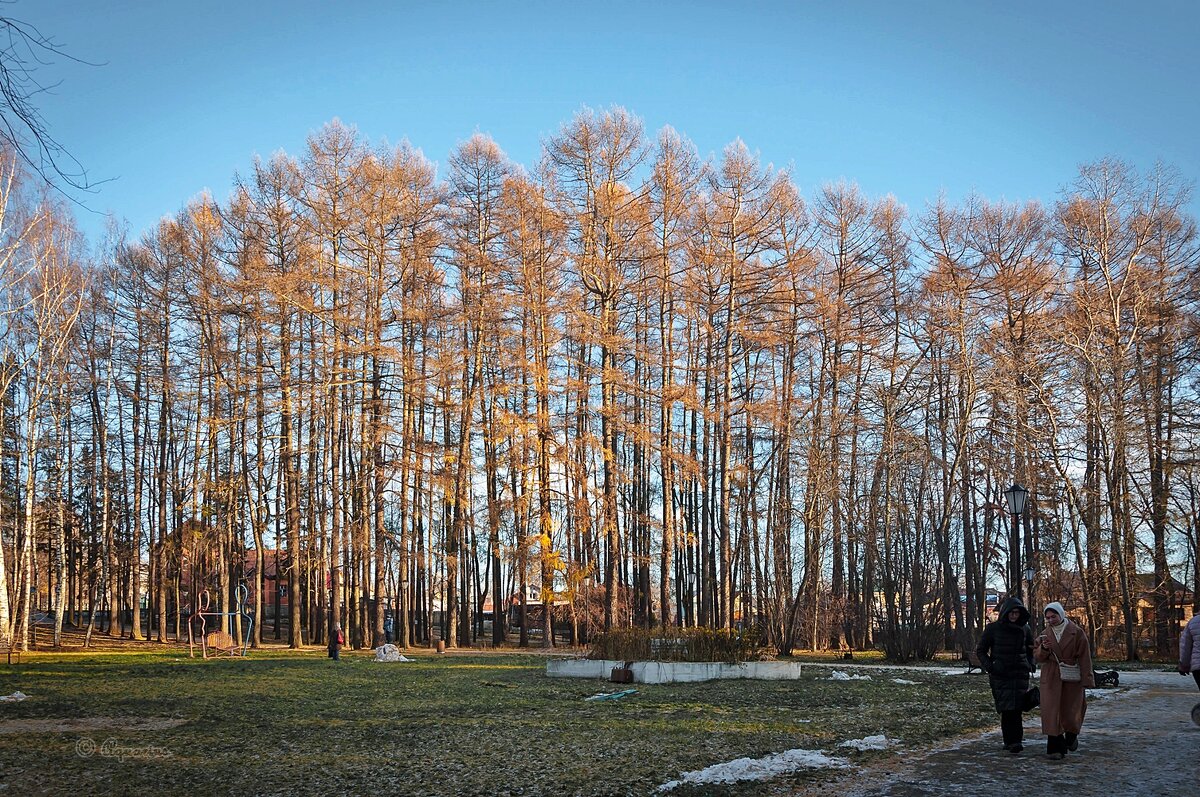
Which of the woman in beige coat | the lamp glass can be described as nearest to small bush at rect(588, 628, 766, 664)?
the lamp glass

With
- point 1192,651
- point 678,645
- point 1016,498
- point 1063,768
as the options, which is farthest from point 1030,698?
point 678,645

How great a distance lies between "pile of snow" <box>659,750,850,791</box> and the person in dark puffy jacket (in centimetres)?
168

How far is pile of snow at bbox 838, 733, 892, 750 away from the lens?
925 centimetres

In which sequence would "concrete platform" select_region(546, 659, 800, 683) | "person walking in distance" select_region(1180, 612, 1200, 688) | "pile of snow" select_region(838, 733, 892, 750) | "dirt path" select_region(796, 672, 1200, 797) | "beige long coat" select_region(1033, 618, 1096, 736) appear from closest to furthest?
1. "dirt path" select_region(796, 672, 1200, 797)
2. "beige long coat" select_region(1033, 618, 1096, 736)
3. "pile of snow" select_region(838, 733, 892, 750)
4. "person walking in distance" select_region(1180, 612, 1200, 688)
5. "concrete platform" select_region(546, 659, 800, 683)

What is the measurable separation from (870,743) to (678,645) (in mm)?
9188

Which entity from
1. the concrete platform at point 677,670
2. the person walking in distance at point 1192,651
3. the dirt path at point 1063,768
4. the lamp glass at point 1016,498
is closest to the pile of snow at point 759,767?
the dirt path at point 1063,768

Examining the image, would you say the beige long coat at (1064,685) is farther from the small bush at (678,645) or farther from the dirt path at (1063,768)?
the small bush at (678,645)

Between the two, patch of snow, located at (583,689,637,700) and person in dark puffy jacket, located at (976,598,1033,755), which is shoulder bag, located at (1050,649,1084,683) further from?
patch of snow, located at (583,689,637,700)

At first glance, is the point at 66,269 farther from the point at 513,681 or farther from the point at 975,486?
the point at 975,486

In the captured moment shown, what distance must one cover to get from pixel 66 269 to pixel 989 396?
92.8ft

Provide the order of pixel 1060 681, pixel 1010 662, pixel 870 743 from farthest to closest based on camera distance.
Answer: pixel 870 743, pixel 1010 662, pixel 1060 681

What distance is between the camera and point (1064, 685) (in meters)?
8.60

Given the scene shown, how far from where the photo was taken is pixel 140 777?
7.42 metres

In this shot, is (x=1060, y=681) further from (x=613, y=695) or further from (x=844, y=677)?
(x=844, y=677)
